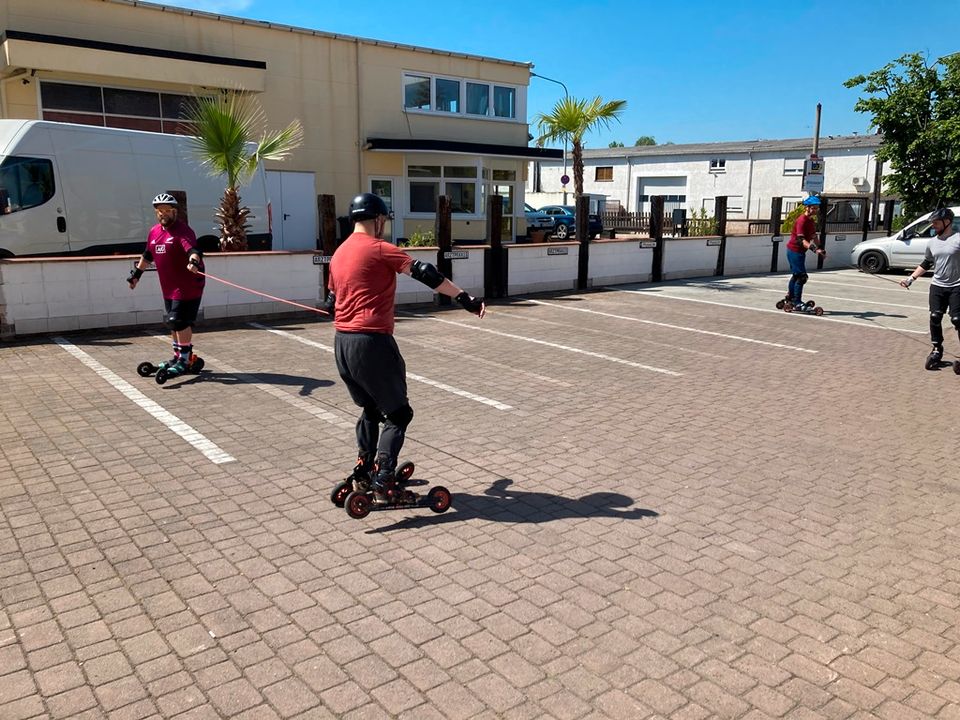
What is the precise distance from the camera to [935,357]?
10.0 metres

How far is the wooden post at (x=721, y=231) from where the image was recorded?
826 inches

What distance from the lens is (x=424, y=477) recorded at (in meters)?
5.76

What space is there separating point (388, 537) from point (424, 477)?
104 cm

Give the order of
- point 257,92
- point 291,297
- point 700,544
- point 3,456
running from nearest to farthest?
1. point 700,544
2. point 3,456
3. point 291,297
4. point 257,92

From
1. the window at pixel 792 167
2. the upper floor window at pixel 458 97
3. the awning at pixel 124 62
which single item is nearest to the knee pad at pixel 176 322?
the awning at pixel 124 62

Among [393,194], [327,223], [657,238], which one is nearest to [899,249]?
[657,238]

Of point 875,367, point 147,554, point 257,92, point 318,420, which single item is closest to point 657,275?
point 875,367

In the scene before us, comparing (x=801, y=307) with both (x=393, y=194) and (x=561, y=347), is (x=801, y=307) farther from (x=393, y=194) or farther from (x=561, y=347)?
(x=393, y=194)

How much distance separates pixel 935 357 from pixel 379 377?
27.4 feet

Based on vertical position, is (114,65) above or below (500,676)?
above

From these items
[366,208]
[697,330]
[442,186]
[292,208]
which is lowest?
[697,330]

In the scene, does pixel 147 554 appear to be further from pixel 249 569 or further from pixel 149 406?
pixel 149 406

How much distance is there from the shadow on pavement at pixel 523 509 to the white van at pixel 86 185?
1077cm

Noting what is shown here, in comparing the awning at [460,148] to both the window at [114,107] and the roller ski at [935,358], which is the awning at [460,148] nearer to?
the window at [114,107]
